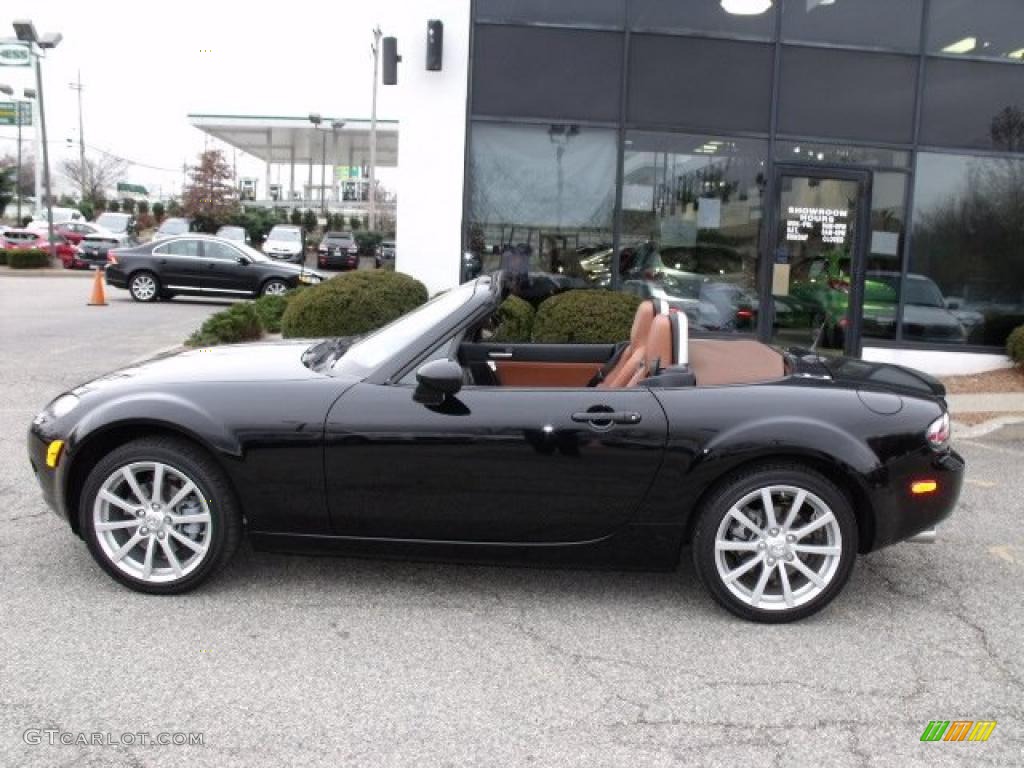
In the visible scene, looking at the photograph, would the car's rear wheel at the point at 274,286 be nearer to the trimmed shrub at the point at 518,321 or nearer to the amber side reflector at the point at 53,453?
the trimmed shrub at the point at 518,321

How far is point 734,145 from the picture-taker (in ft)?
35.5

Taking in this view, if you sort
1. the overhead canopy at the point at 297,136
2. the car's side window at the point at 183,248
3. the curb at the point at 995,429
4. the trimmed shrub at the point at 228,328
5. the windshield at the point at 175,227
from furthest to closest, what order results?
the overhead canopy at the point at 297,136, the windshield at the point at 175,227, the car's side window at the point at 183,248, the trimmed shrub at the point at 228,328, the curb at the point at 995,429

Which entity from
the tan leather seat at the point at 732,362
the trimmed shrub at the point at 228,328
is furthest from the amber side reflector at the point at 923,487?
the trimmed shrub at the point at 228,328

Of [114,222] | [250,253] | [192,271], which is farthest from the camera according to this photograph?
[114,222]

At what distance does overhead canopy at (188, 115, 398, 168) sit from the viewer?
44.7 metres

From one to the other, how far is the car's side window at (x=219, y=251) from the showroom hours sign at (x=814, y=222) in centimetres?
1268

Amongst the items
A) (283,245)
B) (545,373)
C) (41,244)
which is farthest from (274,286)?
(41,244)

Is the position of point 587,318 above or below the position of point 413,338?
below

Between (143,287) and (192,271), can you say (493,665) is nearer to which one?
(192,271)

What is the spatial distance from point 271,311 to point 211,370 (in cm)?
914

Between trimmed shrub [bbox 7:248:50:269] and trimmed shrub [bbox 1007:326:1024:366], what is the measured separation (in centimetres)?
2876

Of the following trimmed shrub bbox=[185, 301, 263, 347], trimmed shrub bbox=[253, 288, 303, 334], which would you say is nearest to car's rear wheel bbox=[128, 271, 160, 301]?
trimmed shrub bbox=[253, 288, 303, 334]

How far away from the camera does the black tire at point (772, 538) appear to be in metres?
3.98

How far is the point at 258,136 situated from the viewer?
50375mm
